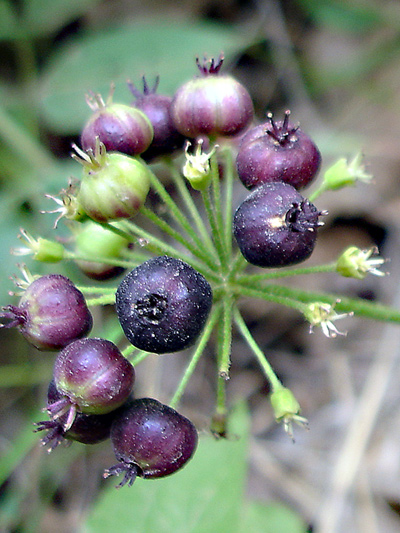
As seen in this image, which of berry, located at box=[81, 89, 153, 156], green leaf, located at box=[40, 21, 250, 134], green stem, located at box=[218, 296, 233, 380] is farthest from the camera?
green leaf, located at box=[40, 21, 250, 134]

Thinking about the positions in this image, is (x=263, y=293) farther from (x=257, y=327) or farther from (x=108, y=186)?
(x=257, y=327)

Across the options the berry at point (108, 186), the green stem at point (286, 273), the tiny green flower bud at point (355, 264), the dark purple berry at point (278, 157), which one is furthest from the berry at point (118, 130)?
the tiny green flower bud at point (355, 264)

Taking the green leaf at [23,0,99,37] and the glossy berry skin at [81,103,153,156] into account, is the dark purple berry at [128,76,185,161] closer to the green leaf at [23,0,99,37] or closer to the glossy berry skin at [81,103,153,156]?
the glossy berry skin at [81,103,153,156]

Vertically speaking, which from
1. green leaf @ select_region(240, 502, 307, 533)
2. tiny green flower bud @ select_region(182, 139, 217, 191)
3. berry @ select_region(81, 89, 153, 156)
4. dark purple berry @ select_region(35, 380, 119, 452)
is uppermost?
berry @ select_region(81, 89, 153, 156)

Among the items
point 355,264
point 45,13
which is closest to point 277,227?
point 355,264

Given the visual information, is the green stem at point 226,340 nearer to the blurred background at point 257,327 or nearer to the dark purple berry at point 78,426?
the dark purple berry at point 78,426

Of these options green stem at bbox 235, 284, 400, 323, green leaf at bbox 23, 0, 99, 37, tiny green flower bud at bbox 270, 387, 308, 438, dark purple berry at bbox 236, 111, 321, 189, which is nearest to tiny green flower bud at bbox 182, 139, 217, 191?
dark purple berry at bbox 236, 111, 321, 189

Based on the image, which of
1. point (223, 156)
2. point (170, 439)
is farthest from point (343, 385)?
point (170, 439)

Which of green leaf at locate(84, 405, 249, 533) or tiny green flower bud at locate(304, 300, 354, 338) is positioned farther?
green leaf at locate(84, 405, 249, 533)
